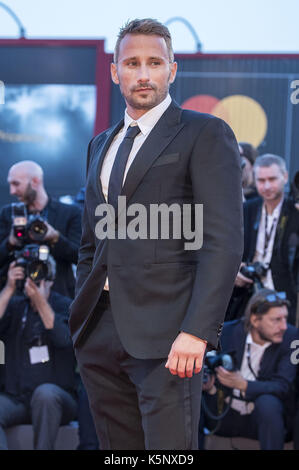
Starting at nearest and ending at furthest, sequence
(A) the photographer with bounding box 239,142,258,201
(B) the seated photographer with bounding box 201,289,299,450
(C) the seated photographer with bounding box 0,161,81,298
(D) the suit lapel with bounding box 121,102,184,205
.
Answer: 1. (D) the suit lapel with bounding box 121,102,184,205
2. (B) the seated photographer with bounding box 201,289,299,450
3. (C) the seated photographer with bounding box 0,161,81,298
4. (A) the photographer with bounding box 239,142,258,201

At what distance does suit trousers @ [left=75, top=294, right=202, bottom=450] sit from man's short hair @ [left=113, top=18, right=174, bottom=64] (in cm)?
67

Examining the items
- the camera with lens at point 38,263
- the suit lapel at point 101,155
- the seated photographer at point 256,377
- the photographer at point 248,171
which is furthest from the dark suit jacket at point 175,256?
the photographer at point 248,171

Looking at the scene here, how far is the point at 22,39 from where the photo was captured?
630 cm

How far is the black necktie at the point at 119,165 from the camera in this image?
1.65m

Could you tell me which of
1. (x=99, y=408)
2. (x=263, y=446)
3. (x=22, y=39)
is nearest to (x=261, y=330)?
(x=263, y=446)

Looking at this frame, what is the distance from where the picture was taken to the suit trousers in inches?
60.7

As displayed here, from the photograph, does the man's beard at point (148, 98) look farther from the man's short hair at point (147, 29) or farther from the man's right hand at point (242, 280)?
the man's right hand at point (242, 280)

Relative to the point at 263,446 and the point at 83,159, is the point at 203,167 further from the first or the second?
the point at 83,159

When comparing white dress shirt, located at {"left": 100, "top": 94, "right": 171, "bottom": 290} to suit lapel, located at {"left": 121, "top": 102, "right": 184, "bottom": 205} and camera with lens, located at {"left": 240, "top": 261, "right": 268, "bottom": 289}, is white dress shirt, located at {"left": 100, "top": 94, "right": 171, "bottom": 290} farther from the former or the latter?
camera with lens, located at {"left": 240, "top": 261, "right": 268, "bottom": 289}

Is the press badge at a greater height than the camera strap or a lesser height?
lesser

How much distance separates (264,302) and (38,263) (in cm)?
127

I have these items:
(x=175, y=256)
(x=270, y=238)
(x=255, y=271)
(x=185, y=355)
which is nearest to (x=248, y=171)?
(x=270, y=238)

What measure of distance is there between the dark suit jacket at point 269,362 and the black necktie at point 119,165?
228 centimetres

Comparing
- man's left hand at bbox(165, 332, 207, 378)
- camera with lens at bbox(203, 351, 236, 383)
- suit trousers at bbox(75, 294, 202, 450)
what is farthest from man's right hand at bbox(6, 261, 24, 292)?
man's left hand at bbox(165, 332, 207, 378)
